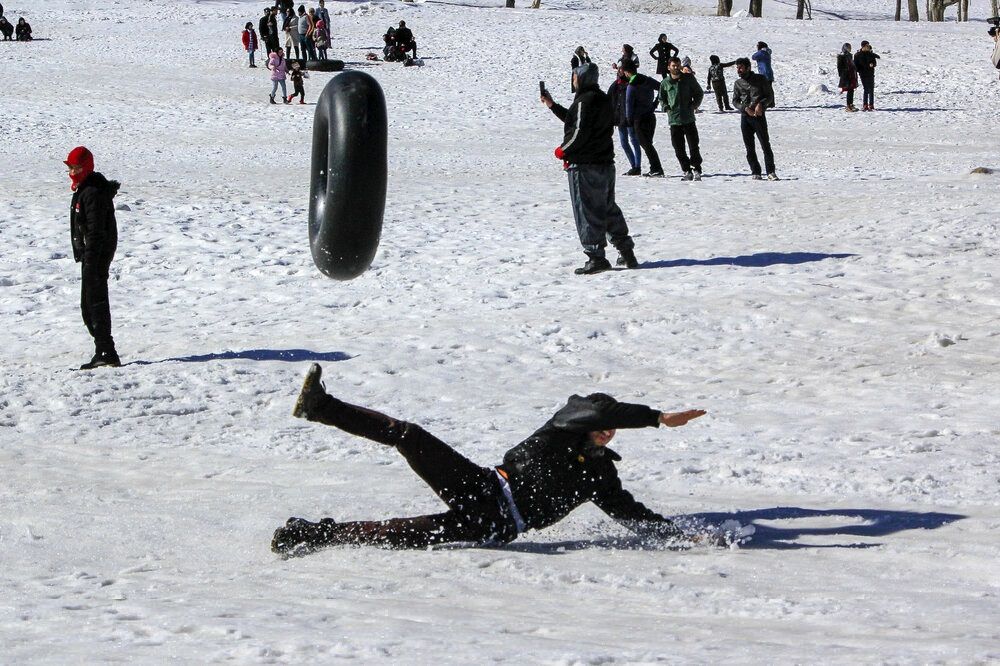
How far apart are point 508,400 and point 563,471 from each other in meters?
3.28

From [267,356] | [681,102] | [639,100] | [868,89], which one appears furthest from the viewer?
[868,89]

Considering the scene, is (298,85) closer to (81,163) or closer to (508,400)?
(81,163)

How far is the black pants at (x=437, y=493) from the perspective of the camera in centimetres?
534

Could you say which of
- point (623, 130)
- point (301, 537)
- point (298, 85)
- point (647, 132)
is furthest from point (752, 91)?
point (298, 85)

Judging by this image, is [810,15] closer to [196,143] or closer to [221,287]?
[196,143]

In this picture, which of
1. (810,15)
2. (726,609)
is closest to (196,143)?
(726,609)

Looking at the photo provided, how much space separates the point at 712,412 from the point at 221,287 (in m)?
5.82

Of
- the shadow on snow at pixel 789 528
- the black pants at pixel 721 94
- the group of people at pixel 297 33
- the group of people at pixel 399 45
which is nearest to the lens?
the shadow on snow at pixel 789 528

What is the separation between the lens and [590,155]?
11.3 meters

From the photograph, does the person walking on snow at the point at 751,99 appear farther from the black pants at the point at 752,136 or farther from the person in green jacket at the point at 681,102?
the person in green jacket at the point at 681,102

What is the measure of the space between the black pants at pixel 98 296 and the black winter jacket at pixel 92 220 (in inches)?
1.2

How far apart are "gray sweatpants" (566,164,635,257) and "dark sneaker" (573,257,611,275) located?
59mm

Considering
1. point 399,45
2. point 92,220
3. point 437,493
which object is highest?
point 399,45

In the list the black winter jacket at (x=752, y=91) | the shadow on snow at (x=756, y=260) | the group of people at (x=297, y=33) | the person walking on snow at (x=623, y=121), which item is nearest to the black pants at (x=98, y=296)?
the shadow on snow at (x=756, y=260)
